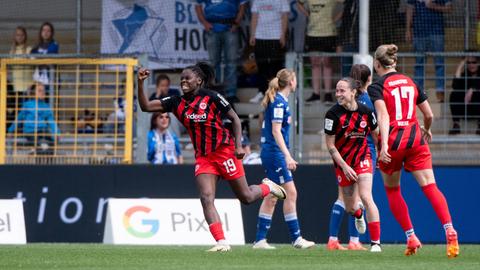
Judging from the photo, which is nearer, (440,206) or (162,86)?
(440,206)

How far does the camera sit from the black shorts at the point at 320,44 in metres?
19.5

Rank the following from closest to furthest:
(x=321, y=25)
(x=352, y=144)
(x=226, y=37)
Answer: (x=352, y=144)
(x=321, y=25)
(x=226, y=37)

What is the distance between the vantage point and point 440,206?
12.5 meters

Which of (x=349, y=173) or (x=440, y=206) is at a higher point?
(x=349, y=173)

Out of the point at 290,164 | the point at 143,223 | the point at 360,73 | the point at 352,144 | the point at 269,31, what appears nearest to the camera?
the point at 352,144

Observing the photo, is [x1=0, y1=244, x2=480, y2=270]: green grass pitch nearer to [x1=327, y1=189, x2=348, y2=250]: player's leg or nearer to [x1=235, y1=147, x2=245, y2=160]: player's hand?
[x1=327, y1=189, x2=348, y2=250]: player's leg

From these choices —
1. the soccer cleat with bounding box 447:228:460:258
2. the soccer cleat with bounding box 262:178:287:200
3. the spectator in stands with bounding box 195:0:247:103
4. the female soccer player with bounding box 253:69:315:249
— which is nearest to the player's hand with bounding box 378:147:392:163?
the soccer cleat with bounding box 447:228:460:258

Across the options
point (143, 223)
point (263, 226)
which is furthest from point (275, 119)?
point (143, 223)

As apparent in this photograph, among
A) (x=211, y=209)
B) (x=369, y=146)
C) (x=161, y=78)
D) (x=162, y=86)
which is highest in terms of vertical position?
(x=161, y=78)

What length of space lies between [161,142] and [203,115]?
17.3ft

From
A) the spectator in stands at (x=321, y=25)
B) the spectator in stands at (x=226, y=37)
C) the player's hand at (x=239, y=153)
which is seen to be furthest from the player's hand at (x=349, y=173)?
the spectator in stands at (x=226, y=37)

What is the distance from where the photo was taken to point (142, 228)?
17016mm

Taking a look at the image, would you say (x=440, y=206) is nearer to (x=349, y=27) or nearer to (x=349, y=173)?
(x=349, y=173)

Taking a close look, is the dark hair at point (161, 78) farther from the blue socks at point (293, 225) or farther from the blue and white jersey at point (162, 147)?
the blue socks at point (293, 225)
